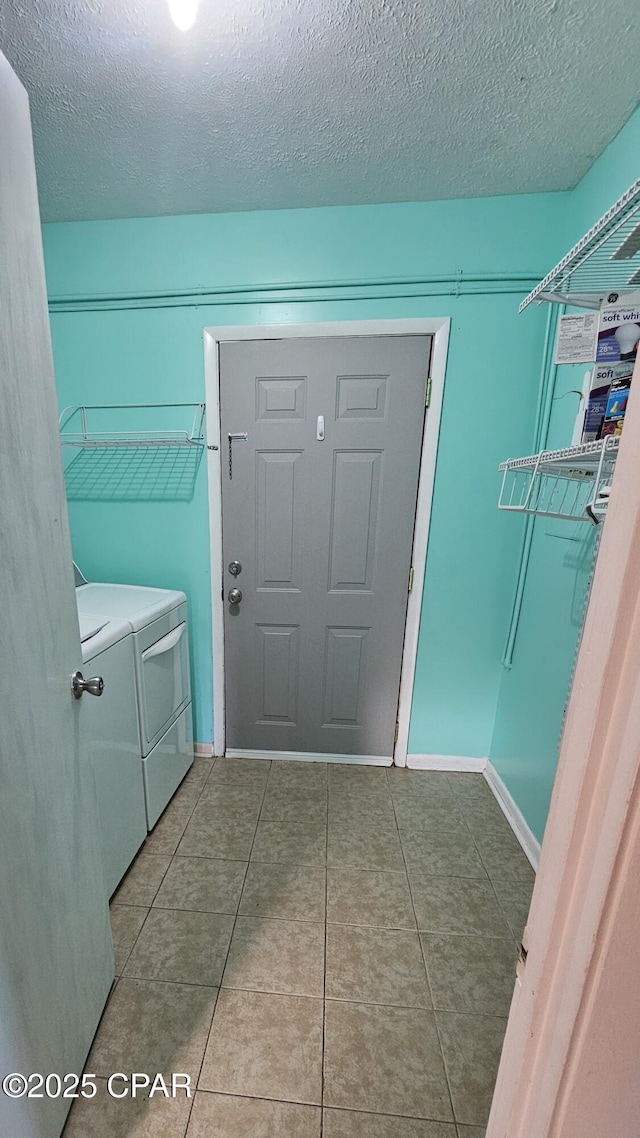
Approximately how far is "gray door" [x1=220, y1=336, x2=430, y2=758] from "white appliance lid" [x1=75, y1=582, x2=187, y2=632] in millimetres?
334

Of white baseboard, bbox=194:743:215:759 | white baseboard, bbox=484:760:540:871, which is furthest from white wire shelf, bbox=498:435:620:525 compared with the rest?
white baseboard, bbox=194:743:215:759

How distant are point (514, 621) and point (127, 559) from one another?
1.89 metres

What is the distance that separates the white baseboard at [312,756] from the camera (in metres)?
2.03

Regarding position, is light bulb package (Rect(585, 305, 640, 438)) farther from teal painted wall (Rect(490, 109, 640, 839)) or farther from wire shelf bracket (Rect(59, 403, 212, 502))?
wire shelf bracket (Rect(59, 403, 212, 502))

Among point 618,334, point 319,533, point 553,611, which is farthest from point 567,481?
point 319,533

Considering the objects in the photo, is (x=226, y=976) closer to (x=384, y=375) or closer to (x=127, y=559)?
(x=127, y=559)

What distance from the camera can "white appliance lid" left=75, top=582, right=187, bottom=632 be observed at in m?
1.41

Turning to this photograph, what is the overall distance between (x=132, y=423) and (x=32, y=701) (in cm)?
148

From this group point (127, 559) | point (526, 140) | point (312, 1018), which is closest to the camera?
point (312, 1018)

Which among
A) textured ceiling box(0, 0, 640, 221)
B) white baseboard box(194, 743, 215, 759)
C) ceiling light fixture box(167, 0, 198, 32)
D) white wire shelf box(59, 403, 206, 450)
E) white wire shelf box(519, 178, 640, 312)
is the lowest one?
white baseboard box(194, 743, 215, 759)

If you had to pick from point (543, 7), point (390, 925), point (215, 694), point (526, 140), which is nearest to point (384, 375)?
point (526, 140)

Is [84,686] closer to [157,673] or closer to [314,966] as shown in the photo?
[157,673]

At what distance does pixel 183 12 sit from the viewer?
885mm

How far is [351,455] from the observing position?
5.73 ft
